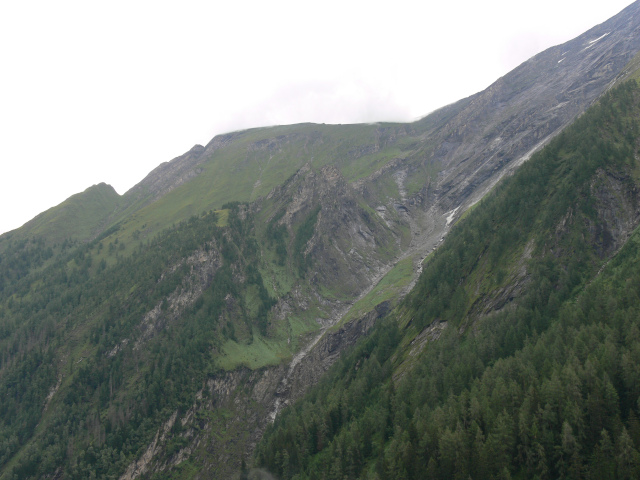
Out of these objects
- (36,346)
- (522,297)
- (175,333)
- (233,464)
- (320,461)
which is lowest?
(233,464)

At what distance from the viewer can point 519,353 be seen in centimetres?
8538

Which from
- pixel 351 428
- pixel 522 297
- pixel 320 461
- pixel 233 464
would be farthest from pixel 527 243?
pixel 233 464

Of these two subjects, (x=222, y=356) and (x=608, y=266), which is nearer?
(x=608, y=266)

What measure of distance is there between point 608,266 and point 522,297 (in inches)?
851

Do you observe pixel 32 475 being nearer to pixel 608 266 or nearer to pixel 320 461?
pixel 320 461

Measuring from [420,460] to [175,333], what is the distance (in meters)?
148

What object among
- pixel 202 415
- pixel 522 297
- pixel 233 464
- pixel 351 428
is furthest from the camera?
pixel 202 415

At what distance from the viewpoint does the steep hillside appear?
62000 millimetres

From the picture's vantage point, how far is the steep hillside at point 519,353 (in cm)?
6200

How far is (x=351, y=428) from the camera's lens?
97125 millimetres

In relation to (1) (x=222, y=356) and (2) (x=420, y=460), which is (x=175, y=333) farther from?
(2) (x=420, y=460)

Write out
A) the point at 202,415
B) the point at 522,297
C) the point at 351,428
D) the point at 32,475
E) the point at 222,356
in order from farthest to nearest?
1. the point at 222,356
2. the point at 202,415
3. the point at 32,475
4. the point at 522,297
5. the point at 351,428

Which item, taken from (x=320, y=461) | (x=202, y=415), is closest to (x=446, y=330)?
(x=320, y=461)

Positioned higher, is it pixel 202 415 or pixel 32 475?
pixel 32 475
